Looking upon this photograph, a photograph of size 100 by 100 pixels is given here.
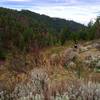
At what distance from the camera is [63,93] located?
17.4ft

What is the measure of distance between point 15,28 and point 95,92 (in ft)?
284

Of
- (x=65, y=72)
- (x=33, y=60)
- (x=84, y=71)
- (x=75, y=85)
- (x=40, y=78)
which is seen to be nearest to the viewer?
(x=75, y=85)

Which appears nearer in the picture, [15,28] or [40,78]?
[40,78]

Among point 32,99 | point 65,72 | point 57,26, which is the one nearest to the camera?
point 32,99

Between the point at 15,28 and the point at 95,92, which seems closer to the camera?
the point at 95,92

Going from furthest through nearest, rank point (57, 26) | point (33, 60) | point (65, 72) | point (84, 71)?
point (57, 26) < point (33, 60) < point (84, 71) < point (65, 72)

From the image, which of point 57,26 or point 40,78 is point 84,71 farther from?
point 57,26

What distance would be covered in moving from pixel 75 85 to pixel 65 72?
2.34m

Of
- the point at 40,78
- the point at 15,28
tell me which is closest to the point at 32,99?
the point at 40,78

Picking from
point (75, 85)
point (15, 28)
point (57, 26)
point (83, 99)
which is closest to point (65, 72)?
point (75, 85)

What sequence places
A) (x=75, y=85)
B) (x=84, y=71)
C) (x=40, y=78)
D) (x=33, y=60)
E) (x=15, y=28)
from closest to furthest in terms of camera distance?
(x=75, y=85) < (x=40, y=78) < (x=84, y=71) < (x=33, y=60) < (x=15, y=28)

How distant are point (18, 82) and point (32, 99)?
1.34 meters

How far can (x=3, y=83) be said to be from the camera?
20.6ft

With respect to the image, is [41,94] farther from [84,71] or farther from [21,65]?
[21,65]
